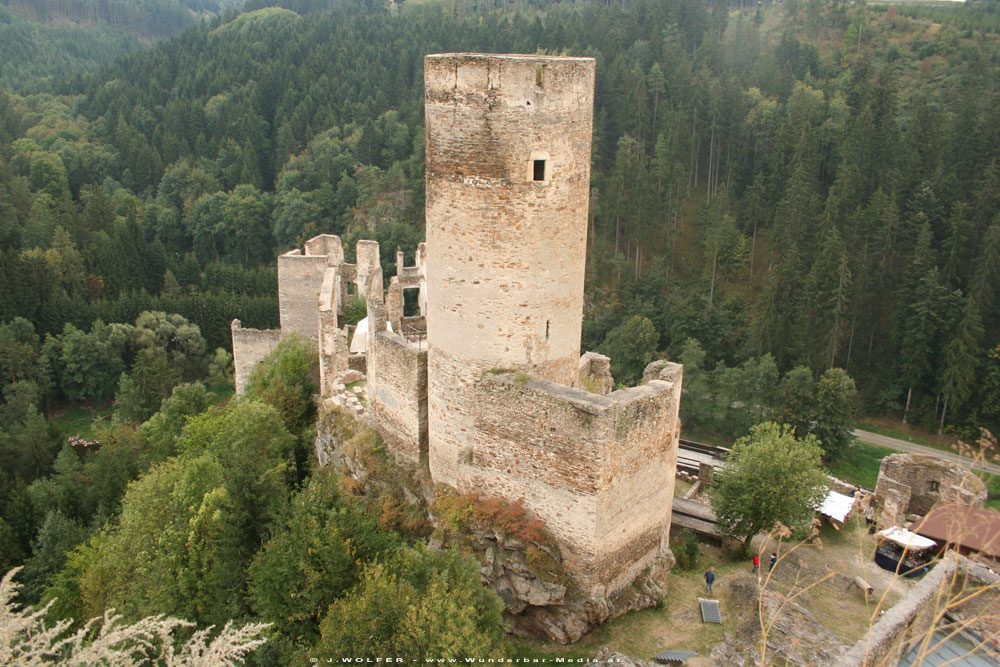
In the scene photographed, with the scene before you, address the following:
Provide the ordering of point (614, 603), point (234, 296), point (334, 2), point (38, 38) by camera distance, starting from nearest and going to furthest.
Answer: point (614, 603) → point (234, 296) → point (38, 38) → point (334, 2)

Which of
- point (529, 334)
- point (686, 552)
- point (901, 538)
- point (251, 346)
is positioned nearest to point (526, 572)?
point (529, 334)

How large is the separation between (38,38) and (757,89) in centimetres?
14896

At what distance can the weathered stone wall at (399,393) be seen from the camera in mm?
18922

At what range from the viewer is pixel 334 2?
546 ft

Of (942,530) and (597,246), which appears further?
(597,246)

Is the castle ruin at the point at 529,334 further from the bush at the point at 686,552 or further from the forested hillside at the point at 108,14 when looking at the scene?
the forested hillside at the point at 108,14

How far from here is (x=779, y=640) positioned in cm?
1619

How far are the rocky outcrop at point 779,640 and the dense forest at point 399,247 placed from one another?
544 cm

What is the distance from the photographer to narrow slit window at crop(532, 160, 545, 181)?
15742 mm

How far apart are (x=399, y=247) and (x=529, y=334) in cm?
5427

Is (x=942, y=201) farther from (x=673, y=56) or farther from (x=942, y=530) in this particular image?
(x=673, y=56)

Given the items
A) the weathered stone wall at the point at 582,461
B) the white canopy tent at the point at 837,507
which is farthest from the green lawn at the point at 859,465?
the weathered stone wall at the point at 582,461

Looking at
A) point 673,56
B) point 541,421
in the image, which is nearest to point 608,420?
point 541,421

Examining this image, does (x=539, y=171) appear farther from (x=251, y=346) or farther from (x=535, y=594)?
(x=251, y=346)
